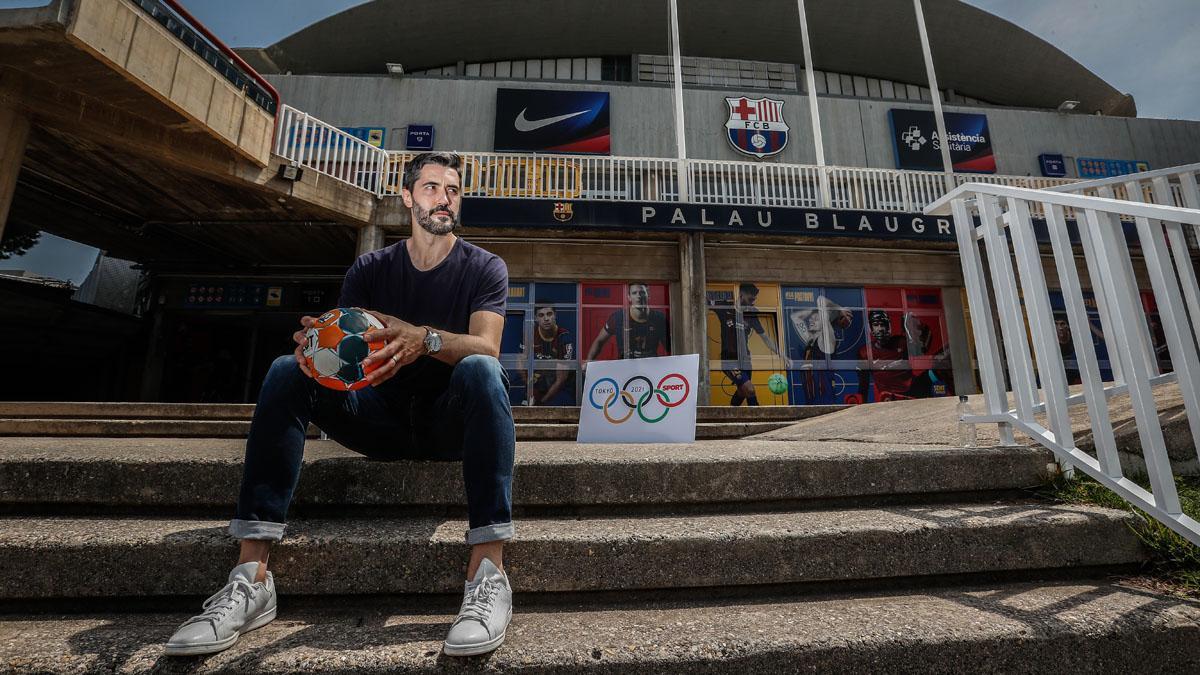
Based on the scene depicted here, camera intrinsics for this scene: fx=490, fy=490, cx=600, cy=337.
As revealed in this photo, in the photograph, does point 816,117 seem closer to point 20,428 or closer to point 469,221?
point 469,221

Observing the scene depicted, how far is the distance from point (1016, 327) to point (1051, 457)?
0.58 m

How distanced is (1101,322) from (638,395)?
8.78ft

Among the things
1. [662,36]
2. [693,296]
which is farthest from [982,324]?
[662,36]

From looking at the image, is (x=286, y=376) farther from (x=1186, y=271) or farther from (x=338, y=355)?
(x=1186, y=271)

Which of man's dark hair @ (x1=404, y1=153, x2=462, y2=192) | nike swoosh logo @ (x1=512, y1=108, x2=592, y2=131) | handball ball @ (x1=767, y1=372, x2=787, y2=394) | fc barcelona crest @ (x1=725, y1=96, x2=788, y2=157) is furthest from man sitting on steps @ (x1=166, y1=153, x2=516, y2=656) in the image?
fc barcelona crest @ (x1=725, y1=96, x2=788, y2=157)

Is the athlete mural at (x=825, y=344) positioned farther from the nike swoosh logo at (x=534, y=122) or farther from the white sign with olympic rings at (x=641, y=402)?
the nike swoosh logo at (x=534, y=122)

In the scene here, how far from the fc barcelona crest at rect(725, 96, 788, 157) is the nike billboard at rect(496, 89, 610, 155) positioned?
13.0ft

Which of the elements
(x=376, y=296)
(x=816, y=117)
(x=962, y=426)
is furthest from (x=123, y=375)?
(x=816, y=117)

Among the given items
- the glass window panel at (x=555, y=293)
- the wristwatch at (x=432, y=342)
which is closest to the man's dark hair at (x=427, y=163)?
the wristwatch at (x=432, y=342)

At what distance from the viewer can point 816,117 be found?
1155cm

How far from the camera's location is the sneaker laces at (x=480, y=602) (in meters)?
1.30

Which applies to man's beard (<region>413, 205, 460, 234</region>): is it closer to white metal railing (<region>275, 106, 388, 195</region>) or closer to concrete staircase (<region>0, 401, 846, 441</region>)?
concrete staircase (<region>0, 401, 846, 441</region>)

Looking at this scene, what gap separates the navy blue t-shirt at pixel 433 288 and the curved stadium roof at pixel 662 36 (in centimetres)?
1972

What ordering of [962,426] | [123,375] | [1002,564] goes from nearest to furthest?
1. [1002,564]
2. [962,426]
3. [123,375]
